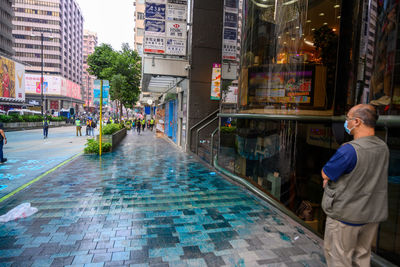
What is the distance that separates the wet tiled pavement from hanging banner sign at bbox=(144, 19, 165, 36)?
786cm

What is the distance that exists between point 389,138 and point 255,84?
378 centimetres

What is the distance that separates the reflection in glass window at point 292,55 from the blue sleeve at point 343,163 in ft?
8.15

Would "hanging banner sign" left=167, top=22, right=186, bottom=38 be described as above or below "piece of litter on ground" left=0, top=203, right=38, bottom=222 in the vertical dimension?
above

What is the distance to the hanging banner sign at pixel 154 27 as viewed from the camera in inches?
472

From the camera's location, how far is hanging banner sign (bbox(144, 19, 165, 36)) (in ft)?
39.3

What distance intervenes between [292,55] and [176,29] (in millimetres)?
8517

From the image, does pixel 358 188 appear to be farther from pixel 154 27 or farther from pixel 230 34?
pixel 154 27

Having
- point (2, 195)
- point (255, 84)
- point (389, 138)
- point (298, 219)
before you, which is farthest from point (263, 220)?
point (2, 195)

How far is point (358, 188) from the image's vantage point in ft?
7.55

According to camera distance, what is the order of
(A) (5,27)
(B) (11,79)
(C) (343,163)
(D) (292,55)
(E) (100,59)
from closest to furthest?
1. (C) (343,163)
2. (D) (292,55)
3. (E) (100,59)
4. (B) (11,79)
5. (A) (5,27)

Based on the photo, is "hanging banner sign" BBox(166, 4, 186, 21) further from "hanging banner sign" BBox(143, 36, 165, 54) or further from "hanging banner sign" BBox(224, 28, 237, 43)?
"hanging banner sign" BBox(224, 28, 237, 43)

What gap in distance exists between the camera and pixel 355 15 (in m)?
3.86

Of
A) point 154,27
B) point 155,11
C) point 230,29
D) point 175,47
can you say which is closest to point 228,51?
point 230,29

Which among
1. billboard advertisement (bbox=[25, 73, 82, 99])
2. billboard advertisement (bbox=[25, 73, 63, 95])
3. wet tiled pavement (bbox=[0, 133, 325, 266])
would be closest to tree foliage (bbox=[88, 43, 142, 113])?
wet tiled pavement (bbox=[0, 133, 325, 266])
